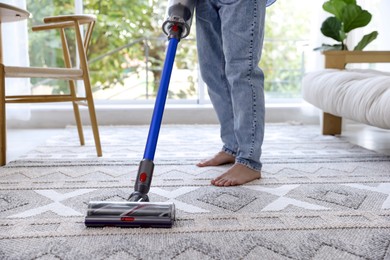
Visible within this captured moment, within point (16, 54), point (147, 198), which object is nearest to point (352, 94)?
point (147, 198)

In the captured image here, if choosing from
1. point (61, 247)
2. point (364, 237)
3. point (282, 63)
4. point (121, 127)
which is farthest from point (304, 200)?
point (282, 63)

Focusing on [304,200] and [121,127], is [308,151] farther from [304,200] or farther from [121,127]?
[121,127]

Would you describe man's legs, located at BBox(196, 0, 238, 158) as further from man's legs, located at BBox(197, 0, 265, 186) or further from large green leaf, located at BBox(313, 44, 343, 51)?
large green leaf, located at BBox(313, 44, 343, 51)

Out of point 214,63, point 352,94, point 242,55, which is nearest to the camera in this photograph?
point 242,55

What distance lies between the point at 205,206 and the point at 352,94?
3.48 feet

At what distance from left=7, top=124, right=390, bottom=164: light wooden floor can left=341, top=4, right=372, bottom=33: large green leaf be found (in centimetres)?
62

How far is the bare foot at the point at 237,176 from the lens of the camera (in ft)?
4.30

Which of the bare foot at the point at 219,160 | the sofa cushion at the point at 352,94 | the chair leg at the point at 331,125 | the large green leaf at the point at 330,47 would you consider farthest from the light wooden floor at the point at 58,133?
the bare foot at the point at 219,160

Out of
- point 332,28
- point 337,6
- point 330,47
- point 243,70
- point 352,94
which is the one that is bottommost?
point 352,94

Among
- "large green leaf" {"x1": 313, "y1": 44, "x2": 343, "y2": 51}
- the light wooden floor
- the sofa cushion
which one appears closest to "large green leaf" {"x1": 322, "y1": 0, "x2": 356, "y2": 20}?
"large green leaf" {"x1": 313, "y1": 44, "x2": 343, "y2": 51}

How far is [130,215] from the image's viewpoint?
0.92m

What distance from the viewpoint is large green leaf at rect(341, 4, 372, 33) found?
241cm

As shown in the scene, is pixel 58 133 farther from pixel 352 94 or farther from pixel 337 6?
pixel 337 6

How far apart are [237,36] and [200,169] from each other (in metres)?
0.50
